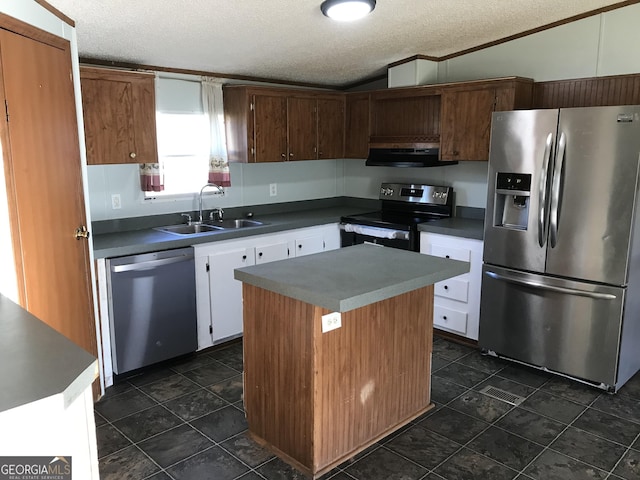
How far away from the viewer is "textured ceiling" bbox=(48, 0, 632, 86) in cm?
294

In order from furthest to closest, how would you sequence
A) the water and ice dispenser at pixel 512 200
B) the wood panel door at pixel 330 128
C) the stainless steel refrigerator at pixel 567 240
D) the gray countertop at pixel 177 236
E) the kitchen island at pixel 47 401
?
1. the wood panel door at pixel 330 128
2. the water and ice dispenser at pixel 512 200
3. the gray countertop at pixel 177 236
4. the stainless steel refrigerator at pixel 567 240
5. the kitchen island at pixel 47 401

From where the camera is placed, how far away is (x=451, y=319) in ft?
13.4

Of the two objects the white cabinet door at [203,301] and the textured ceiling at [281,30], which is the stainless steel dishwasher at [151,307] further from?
the textured ceiling at [281,30]

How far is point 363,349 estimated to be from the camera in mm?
2535

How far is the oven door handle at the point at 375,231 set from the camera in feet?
13.9

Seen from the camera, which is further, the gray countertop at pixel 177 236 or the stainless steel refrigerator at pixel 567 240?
the gray countertop at pixel 177 236

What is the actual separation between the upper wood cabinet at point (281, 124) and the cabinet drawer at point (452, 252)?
1390 mm

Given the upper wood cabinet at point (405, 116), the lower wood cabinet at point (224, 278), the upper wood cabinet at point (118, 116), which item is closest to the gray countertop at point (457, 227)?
the upper wood cabinet at point (405, 116)

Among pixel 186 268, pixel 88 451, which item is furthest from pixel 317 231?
pixel 88 451

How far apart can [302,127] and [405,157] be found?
0.92 metres

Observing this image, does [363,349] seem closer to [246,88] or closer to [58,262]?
[58,262]

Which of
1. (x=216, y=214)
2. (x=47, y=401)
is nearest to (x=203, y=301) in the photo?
(x=216, y=214)

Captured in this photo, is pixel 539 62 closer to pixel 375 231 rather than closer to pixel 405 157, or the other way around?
pixel 405 157

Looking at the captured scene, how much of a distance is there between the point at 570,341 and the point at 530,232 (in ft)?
2.41
